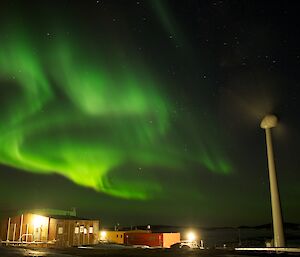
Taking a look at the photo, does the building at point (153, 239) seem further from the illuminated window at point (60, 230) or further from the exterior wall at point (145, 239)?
the illuminated window at point (60, 230)

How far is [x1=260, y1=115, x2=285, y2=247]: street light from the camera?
46.4 meters

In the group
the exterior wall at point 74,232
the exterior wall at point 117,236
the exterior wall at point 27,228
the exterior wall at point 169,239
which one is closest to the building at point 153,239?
the exterior wall at point 169,239

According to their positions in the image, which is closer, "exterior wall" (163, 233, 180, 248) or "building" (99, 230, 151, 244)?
"exterior wall" (163, 233, 180, 248)

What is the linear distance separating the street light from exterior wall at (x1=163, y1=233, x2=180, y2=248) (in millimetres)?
24560

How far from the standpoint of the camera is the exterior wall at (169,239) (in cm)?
6619

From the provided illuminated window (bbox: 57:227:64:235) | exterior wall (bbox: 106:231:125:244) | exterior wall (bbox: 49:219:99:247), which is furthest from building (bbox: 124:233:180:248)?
illuminated window (bbox: 57:227:64:235)

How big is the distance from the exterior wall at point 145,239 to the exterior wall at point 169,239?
2.64 ft

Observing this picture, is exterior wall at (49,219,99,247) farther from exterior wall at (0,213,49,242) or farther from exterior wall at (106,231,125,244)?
exterior wall at (106,231,125,244)

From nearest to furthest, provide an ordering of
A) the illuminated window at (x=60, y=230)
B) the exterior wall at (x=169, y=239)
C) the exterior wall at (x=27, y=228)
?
the exterior wall at (x=27, y=228)
the illuminated window at (x=60, y=230)
the exterior wall at (x=169, y=239)

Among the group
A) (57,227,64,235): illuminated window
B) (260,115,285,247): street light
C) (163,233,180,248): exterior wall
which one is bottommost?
(163,233,180,248): exterior wall

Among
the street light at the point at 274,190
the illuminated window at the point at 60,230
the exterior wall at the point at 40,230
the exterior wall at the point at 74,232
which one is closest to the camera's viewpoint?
the street light at the point at 274,190

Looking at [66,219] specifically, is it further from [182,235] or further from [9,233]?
[182,235]

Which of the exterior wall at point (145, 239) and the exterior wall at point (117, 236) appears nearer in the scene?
the exterior wall at point (145, 239)

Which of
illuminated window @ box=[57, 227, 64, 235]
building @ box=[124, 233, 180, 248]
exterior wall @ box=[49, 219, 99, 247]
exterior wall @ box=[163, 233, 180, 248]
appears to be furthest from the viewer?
exterior wall @ box=[163, 233, 180, 248]
